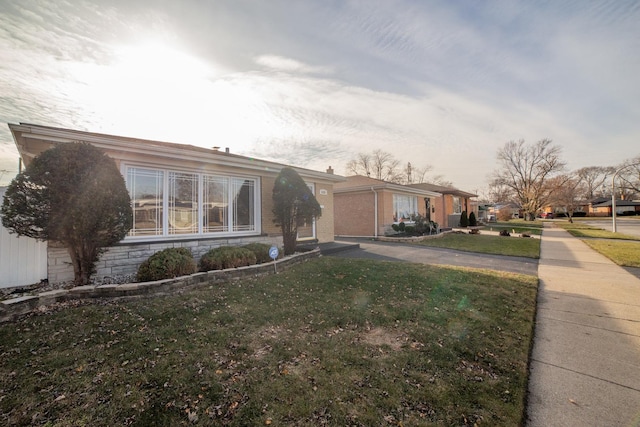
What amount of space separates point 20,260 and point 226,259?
164 inches

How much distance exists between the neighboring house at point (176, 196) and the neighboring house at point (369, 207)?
8.51 m

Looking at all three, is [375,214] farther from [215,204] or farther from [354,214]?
[215,204]

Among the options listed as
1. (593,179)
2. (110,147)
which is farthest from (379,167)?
(593,179)

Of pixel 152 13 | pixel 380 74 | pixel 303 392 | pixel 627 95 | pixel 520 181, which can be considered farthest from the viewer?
pixel 520 181

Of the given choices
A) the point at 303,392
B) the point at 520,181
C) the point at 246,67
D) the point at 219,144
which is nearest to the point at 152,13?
the point at 246,67

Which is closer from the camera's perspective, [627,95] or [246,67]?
[246,67]

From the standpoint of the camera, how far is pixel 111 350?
3.20m

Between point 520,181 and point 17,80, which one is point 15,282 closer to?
point 17,80

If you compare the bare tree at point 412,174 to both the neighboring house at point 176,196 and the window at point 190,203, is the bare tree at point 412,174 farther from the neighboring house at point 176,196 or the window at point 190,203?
the window at point 190,203

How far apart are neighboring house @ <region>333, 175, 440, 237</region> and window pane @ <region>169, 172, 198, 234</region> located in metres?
10.9

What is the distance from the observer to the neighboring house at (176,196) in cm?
578

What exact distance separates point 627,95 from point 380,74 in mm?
10423

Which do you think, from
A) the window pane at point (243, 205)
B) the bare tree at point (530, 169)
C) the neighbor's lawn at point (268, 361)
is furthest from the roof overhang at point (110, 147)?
the bare tree at point (530, 169)

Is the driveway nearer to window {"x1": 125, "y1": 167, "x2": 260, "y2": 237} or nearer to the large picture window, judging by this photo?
window {"x1": 125, "y1": 167, "x2": 260, "y2": 237}
